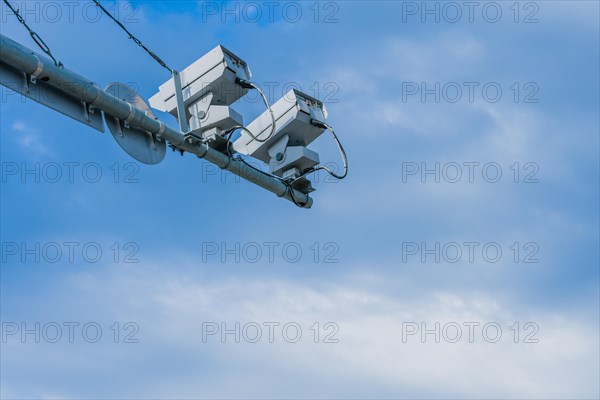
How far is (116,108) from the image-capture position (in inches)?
349

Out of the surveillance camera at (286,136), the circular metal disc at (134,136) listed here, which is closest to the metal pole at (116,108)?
the circular metal disc at (134,136)

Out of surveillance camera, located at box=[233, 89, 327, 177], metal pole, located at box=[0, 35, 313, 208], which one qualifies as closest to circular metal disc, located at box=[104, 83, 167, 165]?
metal pole, located at box=[0, 35, 313, 208]

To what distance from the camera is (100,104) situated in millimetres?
8742

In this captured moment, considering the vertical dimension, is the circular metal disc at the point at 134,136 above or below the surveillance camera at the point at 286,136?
below

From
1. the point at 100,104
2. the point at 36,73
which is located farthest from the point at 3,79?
the point at 100,104

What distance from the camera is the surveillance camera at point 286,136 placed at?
1084cm

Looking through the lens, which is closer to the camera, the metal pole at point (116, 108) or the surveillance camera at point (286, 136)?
the metal pole at point (116, 108)

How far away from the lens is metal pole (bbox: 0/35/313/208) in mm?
7922

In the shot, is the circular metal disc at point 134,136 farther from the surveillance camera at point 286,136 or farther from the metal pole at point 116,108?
the surveillance camera at point 286,136

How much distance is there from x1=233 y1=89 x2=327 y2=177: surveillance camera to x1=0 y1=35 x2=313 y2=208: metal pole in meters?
0.30

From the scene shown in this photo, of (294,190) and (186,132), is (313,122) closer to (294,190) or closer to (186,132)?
(294,190)

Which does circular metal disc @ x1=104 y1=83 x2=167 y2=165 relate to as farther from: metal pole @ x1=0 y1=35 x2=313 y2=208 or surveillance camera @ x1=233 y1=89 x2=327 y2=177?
surveillance camera @ x1=233 y1=89 x2=327 y2=177

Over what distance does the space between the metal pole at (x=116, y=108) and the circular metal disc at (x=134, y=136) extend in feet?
0.31

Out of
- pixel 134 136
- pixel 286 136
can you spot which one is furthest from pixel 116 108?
pixel 286 136
